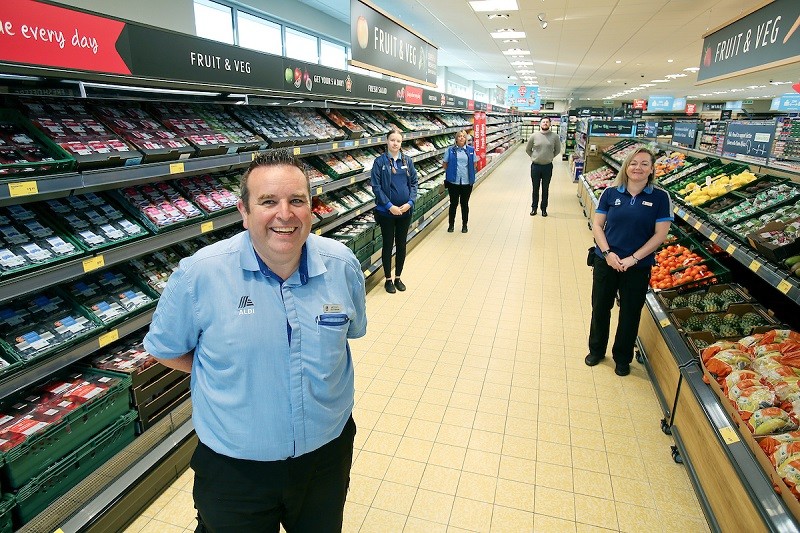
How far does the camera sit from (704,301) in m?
3.55

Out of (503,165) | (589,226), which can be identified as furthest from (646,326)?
(503,165)

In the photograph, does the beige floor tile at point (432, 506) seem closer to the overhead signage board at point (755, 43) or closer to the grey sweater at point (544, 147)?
the overhead signage board at point (755, 43)

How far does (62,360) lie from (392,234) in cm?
372

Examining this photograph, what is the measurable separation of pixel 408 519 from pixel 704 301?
109 inches

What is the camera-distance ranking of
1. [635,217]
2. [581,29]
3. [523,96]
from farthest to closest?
[523,96], [581,29], [635,217]

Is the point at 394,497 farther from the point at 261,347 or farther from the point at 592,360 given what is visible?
the point at 592,360

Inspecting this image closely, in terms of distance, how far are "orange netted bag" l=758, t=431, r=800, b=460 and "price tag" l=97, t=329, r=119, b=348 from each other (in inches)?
121

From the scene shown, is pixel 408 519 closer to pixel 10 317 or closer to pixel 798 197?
pixel 10 317

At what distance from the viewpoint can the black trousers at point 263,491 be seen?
135cm

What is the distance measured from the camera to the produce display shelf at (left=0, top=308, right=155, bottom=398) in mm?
1886

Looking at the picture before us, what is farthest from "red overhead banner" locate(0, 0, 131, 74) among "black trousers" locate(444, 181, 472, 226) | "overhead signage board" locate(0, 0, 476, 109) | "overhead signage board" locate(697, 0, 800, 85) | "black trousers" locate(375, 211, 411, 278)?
"black trousers" locate(444, 181, 472, 226)

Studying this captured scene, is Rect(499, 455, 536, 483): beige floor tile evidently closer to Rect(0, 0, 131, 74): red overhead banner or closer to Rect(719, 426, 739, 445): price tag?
Rect(719, 426, 739, 445): price tag

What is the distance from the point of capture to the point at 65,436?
2010 millimetres

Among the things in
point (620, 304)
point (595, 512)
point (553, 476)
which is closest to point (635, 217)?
point (620, 304)
